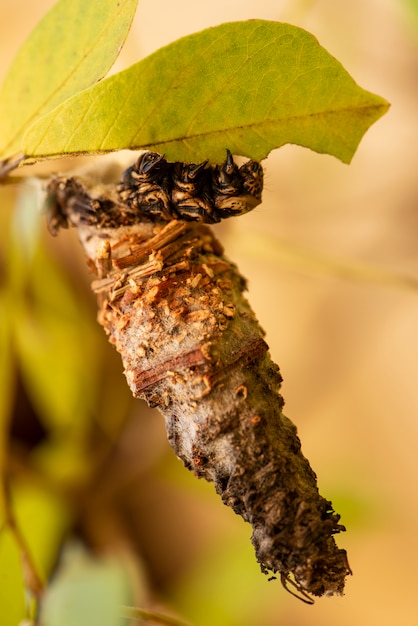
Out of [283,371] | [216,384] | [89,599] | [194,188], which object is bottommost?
[89,599]

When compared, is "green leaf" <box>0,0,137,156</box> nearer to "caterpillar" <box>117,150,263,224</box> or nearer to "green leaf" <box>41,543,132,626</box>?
"caterpillar" <box>117,150,263,224</box>

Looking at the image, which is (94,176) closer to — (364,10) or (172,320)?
(172,320)

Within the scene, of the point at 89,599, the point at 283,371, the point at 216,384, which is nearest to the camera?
the point at 216,384

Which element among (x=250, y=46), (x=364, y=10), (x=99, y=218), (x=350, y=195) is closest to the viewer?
(x=250, y=46)

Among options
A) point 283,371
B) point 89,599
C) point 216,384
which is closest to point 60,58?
point 216,384

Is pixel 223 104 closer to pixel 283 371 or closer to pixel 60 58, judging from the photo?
pixel 60 58

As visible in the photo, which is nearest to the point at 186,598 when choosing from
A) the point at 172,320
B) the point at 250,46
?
the point at 172,320

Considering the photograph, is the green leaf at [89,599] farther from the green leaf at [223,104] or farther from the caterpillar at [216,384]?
the green leaf at [223,104]
